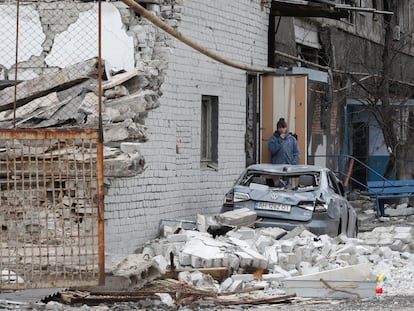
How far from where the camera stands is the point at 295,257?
14391 millimetres

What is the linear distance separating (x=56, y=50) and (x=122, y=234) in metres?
3.69

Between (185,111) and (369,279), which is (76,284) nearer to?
(369,279)

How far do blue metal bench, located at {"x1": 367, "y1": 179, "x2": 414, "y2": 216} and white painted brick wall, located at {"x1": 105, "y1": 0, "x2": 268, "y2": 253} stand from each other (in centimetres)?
429

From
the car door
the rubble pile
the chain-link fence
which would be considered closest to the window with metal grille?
the car door

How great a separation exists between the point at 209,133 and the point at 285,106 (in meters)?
2.75

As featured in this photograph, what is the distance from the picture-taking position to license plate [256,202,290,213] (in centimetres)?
1675

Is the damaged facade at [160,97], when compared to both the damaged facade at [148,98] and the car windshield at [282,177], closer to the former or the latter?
the damaged facade at [148,98]

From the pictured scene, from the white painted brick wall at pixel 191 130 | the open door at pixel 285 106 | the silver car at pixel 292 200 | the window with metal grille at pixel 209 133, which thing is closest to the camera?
the white painted brick wall at pixel 191 130

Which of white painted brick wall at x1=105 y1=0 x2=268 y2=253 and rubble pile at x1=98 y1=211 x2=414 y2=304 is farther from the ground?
white painted brick wall at x1=105 y1=0 x2=268 y2=253

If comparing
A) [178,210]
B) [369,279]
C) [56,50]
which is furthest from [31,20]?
[369,279]

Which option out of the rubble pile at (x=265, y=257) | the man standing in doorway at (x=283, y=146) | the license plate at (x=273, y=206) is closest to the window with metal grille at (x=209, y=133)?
the man standing in doorway at (x=283, y=146)

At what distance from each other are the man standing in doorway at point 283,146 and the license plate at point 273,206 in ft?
14.6

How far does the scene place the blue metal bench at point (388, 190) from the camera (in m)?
24.6

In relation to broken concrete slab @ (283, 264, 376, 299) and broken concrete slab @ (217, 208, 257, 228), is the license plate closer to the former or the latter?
broken concrete slab @ (217, 208, 257, 228)
